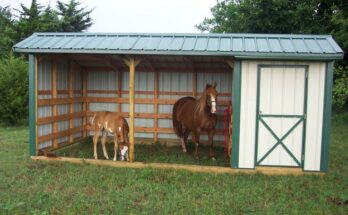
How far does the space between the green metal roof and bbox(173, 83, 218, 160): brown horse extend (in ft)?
3.95

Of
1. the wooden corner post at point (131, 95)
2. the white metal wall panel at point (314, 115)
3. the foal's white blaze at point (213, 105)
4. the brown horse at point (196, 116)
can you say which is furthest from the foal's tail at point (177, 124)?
the white metal wall panel at point (314, 115)

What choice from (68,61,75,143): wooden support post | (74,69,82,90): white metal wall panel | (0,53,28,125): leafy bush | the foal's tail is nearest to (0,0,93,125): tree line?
(0,53,28,125): leafy bush

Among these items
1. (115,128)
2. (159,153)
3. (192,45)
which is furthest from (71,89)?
(192,45)

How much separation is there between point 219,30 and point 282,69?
20.5 metres

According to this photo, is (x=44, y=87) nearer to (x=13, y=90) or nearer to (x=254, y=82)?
(x=254, y=82)

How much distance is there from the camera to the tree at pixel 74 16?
27.6 metres

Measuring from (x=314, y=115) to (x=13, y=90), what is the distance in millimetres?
11797

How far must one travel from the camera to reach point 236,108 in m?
7.40

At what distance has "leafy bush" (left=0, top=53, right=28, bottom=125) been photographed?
14.1 metres

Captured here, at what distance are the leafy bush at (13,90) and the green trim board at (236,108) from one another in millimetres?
10147

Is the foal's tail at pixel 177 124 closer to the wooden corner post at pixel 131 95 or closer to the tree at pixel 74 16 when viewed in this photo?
the wooden corner post at pixel 131 95

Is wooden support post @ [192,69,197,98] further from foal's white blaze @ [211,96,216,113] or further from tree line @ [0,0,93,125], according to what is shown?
tree line @ [0,0,93,125]

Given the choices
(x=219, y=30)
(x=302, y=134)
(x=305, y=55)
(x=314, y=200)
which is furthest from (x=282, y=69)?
(x=219, y=30)

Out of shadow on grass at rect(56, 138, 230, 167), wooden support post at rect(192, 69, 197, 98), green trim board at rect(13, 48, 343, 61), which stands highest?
green trim board at rect(13, 48, 343, 61)
